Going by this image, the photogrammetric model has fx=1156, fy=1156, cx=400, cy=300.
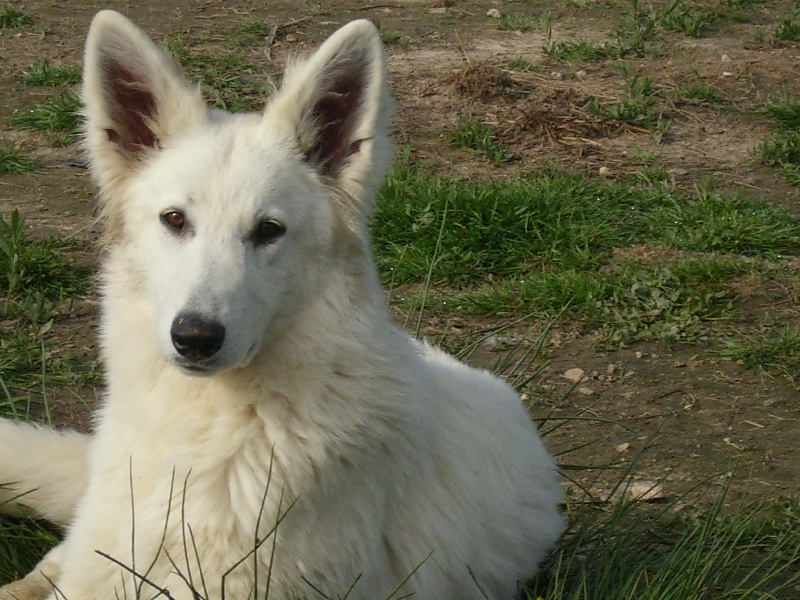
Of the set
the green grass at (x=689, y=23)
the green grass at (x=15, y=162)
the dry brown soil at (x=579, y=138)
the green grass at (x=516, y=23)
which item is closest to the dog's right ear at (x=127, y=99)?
the dry brown soil at (x=579, y=138)

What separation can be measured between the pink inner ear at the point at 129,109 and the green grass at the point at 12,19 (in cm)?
642

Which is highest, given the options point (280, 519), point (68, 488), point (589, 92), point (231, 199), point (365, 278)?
point (231, 199)

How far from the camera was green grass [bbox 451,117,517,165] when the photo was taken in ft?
24.8

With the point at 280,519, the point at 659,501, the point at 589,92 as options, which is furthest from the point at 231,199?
the point at 589,92

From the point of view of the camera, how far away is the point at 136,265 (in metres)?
3.38

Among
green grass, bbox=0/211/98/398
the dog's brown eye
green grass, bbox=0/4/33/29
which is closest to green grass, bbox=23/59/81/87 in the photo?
green grass, bbox=0/4/33/29

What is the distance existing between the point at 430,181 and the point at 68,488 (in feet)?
11.4

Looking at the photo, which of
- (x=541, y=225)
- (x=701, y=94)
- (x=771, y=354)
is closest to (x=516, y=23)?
(x=701, y=94)

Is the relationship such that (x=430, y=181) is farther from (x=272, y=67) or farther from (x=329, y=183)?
(x=329, y=183)

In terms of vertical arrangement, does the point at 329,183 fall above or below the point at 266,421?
above

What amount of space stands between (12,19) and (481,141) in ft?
13.9

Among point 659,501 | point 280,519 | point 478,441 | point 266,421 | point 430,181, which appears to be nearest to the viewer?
point 280,519

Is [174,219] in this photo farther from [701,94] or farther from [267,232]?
[701,94]

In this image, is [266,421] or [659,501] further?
[659,501]
